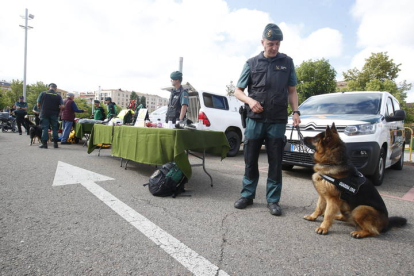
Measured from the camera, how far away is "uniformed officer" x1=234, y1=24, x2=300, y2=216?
2.91m

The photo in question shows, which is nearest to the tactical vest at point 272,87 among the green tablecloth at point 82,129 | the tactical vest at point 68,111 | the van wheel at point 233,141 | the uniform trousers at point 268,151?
the uniform trousers at point 268,151

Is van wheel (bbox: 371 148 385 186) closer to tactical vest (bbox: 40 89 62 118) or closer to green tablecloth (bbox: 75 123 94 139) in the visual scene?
green tablecloth (bbox: 75 123 94 139)

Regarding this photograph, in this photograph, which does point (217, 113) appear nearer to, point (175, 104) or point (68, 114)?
point (175, 104)

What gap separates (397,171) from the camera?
22.5ft

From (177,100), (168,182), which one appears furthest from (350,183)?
(177,100)

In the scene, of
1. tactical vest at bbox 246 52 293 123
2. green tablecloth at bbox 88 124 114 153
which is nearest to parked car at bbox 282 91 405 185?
tactical vest at bbox 246 52 293 123

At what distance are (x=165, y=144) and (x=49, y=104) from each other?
673 cm

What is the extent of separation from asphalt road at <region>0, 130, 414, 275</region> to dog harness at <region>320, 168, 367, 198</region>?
0.46 metres

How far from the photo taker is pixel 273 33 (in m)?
2.87

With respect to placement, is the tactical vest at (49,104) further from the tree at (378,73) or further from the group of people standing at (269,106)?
the tree at (378,73)

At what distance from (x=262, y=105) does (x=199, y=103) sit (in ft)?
15.6

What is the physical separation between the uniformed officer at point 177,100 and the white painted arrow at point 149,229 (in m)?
2.13

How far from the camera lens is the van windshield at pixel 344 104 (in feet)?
16.4

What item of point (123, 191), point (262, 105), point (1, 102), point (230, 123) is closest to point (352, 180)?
point (262, 105)
